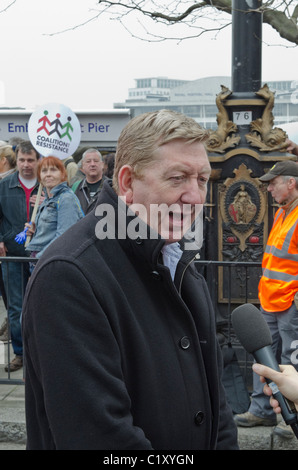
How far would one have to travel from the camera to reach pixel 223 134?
6.19 metres

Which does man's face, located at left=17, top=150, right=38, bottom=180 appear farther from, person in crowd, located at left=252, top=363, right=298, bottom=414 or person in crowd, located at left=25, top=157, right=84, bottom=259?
person in crowd, located at left=252, top=363, right=298, bottom=414

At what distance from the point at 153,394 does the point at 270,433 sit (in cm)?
340

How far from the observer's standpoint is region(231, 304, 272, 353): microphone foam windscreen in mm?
2070

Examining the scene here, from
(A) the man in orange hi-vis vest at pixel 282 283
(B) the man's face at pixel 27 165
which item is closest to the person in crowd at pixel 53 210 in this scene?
(B) the man's face at pixel 27 165

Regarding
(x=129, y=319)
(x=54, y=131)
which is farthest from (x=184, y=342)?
(x=54, y=131)

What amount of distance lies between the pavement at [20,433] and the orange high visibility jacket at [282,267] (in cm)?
90

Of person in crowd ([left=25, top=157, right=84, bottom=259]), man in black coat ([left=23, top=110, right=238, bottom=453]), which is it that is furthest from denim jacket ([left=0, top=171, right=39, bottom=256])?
man in black coat ([left=23, top=110, right=238, bottom=453])

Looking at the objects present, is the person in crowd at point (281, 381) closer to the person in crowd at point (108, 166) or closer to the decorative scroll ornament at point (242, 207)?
the decorative scroll ornament at point (242, 207)

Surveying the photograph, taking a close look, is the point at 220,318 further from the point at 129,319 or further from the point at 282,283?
the point at 129,319

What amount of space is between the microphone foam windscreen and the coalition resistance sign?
205 inches

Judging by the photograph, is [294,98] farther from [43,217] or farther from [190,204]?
[190,204]

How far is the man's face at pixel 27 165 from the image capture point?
255 inches
